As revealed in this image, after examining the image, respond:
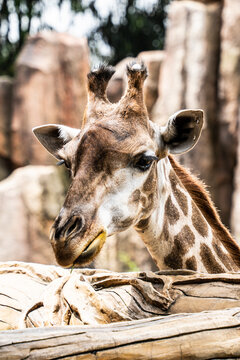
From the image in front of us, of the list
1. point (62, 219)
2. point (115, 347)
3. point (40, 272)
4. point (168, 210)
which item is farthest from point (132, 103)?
point (115, 347)

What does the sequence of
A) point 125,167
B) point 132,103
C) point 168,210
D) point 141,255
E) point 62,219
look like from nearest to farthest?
point 62,219 → point 125,167 → point 132,103 → point 168,210 → point 141,255

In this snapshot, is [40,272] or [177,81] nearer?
[40,272]

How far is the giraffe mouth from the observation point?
2293 millimetres

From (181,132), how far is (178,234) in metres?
0.61

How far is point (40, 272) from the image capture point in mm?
2469

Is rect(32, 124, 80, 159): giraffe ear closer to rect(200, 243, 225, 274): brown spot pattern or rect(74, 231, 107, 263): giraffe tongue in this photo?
rect(74, 231, 107, 263): giraffe tongue

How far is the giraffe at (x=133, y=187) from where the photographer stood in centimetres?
240

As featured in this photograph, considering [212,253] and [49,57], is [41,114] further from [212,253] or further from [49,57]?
[212,253]

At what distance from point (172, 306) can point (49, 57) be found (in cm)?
918

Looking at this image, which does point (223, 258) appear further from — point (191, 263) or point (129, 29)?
point (129, 29)

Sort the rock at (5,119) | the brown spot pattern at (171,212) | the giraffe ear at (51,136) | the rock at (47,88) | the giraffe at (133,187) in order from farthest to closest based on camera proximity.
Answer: the rock at (5,119), the rock at (47,88), the giraffe ear at (51,136), the brown spot pattern at (171,212), the giraffe at (133,187)

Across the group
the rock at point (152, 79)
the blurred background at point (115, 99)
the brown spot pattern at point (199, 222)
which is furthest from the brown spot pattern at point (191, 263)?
the rock at point (152, 79)

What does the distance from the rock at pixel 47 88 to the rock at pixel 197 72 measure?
1.78m

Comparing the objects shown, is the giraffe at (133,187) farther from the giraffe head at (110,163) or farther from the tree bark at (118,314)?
the tree bark at (118,314)
